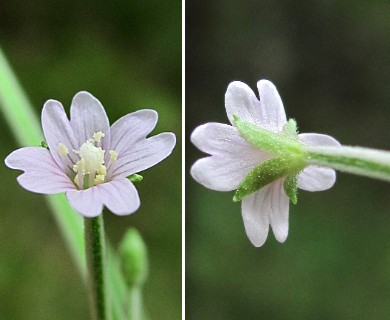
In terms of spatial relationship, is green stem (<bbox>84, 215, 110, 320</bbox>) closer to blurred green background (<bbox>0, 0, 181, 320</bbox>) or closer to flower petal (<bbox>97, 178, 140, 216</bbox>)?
flower petal (<bbox>97, 178, 140, 216</bbox>)

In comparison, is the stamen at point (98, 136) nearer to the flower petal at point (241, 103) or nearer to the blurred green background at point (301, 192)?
the flower petal at point (241, 103)

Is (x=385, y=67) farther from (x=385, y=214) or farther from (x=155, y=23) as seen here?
(x=155, y=23)

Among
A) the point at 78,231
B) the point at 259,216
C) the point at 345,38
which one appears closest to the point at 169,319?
the point at 78,231

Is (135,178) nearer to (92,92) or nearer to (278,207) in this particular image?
(278,207)

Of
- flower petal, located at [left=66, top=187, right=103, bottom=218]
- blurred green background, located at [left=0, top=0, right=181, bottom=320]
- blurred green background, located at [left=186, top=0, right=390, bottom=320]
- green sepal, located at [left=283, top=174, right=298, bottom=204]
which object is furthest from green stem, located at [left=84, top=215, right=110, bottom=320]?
blurred green background, located at [left=186, top=0, right=390, bottom=320]

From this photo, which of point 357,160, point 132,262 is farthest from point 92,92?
point 357,160

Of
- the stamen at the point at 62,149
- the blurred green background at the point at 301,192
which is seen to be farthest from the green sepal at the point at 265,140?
the blurred green background at the point at 301,192
